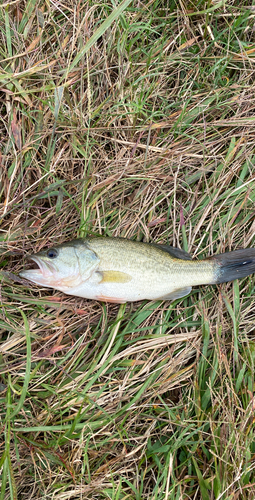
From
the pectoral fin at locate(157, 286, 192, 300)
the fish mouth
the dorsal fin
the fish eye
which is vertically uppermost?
the dorsal fin

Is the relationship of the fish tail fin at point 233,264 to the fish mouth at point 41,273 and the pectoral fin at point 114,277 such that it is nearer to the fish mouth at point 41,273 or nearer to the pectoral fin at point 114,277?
the pectoral fin at point 114,277

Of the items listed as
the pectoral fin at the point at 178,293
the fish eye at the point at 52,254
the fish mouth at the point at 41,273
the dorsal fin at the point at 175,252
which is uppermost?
the dorsal fin at the point at 175,252

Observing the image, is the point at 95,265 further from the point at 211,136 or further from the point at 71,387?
the point at 211,136

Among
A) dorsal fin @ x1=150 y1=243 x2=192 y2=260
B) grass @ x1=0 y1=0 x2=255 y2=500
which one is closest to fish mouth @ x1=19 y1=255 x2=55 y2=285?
grass @ x1=0 y1=0 x2=255 y2=500

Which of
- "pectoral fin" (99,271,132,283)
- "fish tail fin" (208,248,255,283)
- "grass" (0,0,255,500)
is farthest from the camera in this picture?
"fish tail fin" (208,248,255,283)

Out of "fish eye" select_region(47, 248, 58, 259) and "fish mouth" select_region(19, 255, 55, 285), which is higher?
"fish eye" select_region(47, 248, 58, 259)

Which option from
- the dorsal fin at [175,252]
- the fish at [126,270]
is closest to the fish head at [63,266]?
the fish at [126,270]

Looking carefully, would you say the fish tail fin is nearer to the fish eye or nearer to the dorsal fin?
the dorsal fin

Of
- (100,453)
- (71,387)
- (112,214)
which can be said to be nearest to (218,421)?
(100,453)

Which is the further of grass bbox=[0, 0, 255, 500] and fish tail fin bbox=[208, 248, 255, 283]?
fish tail fin bbox=[208, 248, 255, 283]
